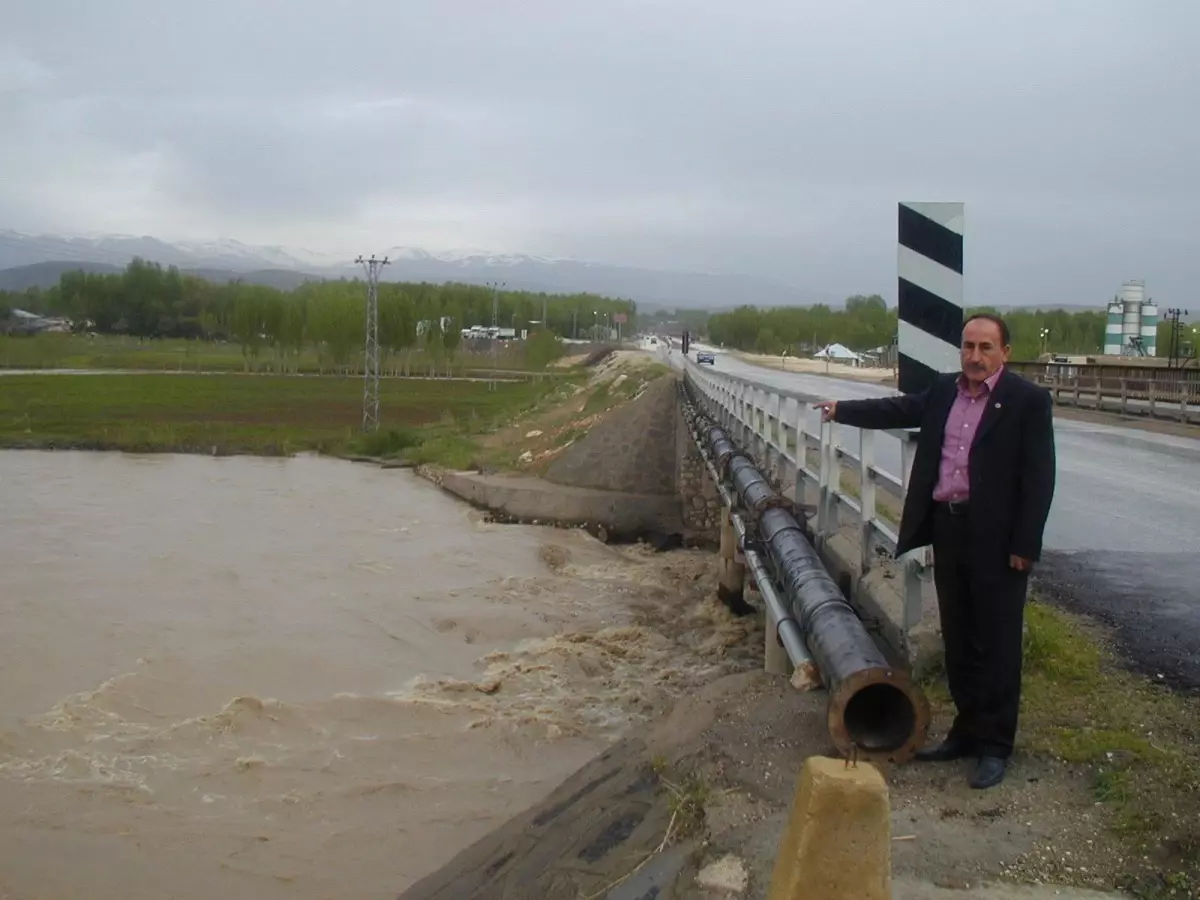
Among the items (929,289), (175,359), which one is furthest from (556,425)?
(175,359)

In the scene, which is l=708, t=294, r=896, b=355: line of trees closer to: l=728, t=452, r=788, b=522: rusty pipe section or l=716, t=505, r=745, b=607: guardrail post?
l=716, t=505, r=745, b=607: guardrail post

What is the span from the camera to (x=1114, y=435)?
2233 cm

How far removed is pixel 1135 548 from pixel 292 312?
9628 cm

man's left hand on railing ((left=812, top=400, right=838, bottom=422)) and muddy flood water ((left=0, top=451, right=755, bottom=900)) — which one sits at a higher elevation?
man's left hand on railing ((left=812, top=400, right=838, bottom=422))

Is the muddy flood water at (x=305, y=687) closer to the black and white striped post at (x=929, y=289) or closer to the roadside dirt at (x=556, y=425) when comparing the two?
the black and white striped post at (x=929, y=289)

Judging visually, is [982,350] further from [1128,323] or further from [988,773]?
[1128,323]

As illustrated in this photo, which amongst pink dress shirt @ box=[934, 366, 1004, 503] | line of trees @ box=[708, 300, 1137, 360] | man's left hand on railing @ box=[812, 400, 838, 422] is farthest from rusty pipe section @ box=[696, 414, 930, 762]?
line of trees @ box=[708, 300, 1137, 360]

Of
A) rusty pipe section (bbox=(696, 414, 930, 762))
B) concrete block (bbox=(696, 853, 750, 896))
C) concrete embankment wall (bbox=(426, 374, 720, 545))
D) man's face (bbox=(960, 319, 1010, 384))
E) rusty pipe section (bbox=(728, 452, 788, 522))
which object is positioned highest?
man's face (bbox=(960, 319, 1010, 384))

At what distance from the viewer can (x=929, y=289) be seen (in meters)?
5.58

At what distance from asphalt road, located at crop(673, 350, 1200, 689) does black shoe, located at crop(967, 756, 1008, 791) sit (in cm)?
165

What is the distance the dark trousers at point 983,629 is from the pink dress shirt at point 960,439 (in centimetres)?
8

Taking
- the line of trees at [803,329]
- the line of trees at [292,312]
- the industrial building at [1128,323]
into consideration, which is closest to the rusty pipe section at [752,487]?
the industrial building at [1128,323]

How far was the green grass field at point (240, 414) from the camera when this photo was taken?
3962 centimetres

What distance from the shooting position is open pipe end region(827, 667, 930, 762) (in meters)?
4.57
